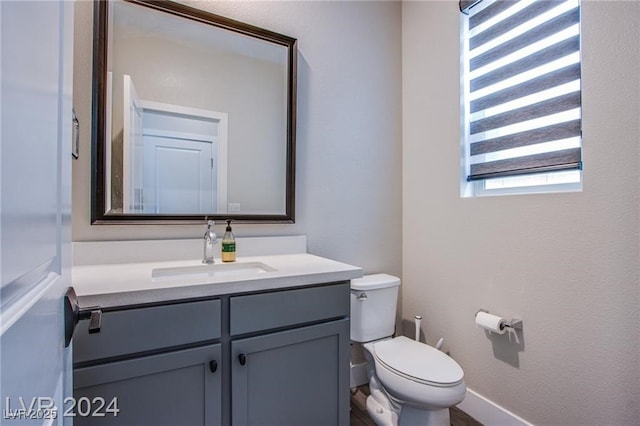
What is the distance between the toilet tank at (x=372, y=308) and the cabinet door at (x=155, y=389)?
855mm

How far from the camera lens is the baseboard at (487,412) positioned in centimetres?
148

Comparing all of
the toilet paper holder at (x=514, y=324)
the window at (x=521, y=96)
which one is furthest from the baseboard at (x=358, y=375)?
the window at (x=521, y=96)

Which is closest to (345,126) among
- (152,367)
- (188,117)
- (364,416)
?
(188,117)

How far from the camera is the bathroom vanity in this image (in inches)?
34.8

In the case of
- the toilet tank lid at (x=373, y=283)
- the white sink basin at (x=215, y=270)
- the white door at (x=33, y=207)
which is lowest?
the toilet tank lid at (x=373, y=283)

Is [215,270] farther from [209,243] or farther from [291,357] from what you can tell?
[291,357]

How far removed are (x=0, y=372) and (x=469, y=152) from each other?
1.92 m

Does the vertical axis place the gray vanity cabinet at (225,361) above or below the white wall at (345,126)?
below

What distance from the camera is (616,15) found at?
116cm

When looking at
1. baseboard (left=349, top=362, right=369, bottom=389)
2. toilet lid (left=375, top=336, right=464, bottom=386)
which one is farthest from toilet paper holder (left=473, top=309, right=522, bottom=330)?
baseboard (left=349, top=362, right=369, bottom=389)

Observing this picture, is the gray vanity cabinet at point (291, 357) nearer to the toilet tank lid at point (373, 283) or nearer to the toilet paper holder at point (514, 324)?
the toilet tank lid at point (373, 283)

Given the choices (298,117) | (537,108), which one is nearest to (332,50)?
(298,117)

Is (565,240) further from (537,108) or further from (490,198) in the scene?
(537,108)

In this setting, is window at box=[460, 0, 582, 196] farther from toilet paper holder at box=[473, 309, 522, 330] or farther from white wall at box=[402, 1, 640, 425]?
toilet paper holder at box=[473, 309, 522, 330]
